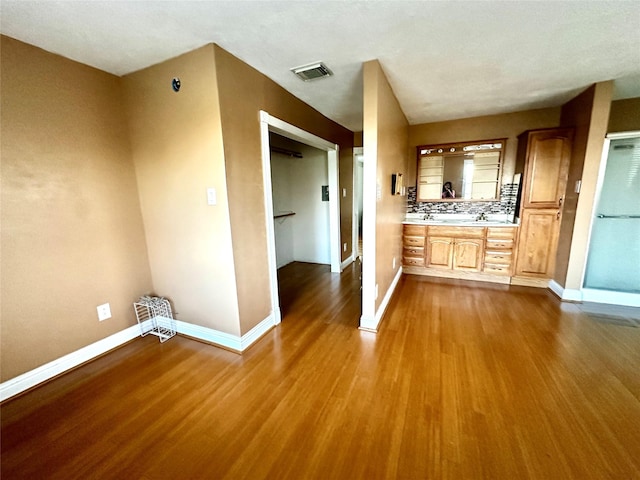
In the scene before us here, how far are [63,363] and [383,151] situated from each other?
121 inches

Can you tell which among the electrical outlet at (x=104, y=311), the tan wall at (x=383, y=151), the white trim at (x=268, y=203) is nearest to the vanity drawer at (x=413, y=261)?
the tan wall at (x=383, y=151)

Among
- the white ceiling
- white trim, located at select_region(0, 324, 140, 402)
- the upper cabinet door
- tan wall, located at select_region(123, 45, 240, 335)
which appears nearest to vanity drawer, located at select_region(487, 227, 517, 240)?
the upper cabinet door

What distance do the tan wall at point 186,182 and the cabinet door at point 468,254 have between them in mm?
3085

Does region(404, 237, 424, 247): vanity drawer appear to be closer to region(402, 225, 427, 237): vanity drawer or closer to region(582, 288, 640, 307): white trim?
region(402, 225, 427, 237): vanity drawer

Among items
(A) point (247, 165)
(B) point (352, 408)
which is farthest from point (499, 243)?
(A) point (247, 165)

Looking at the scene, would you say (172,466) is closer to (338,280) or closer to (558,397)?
(558,397)

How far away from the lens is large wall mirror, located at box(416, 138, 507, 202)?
144 inches

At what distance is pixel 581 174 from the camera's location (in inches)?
107

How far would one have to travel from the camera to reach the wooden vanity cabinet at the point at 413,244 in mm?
3768

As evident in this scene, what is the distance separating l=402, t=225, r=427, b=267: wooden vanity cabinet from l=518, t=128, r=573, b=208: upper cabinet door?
1.29 metres

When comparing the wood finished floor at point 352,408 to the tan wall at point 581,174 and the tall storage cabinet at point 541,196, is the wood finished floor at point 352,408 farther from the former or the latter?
the tall storage cabinet at point 541,196

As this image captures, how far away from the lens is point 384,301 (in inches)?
110

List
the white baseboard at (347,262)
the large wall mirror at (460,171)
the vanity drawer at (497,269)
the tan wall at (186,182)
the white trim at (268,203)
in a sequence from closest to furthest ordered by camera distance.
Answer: the tan wall at (186,182), the white trim at (268,203), the vanity drawer at (497,269), the large wall mirror at (460,171), the white baseboard at (347,262)

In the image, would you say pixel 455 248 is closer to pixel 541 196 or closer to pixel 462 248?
pixel 462 248
